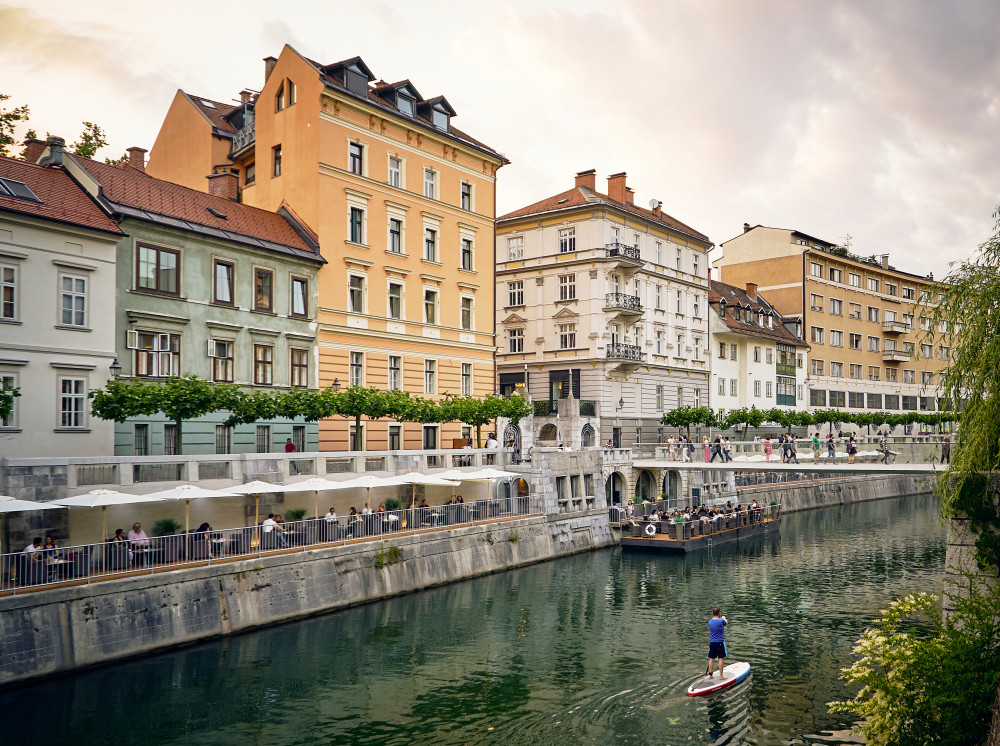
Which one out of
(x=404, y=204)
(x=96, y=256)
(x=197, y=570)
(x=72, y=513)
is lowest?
(x=197, y=570)

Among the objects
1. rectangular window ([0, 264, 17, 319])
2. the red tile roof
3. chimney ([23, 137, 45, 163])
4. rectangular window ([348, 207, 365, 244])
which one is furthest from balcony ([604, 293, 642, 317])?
rectangular window ([0, 264, 17, 319])

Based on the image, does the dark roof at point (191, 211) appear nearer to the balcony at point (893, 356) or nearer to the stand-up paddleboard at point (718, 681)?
the stand-up paddleboard at point (718, 681)

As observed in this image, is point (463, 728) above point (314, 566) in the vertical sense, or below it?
below

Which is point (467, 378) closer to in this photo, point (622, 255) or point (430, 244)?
point (430, 244)

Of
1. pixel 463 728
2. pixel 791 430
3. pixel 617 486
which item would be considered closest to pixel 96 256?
pixel 463 728

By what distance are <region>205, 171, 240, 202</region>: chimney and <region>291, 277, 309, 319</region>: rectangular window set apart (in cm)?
846

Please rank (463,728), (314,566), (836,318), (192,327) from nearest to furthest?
(463,728)
(314,566)
(192,327)
(836,318)

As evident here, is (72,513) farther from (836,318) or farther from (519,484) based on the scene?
(836,318)

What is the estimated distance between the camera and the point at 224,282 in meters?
40.1

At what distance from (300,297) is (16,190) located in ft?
46.7

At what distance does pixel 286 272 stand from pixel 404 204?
9612 millimetres

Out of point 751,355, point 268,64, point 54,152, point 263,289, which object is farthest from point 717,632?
point 751,355

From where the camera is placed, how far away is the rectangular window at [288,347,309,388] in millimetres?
43125

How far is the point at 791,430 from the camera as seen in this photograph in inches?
3312
